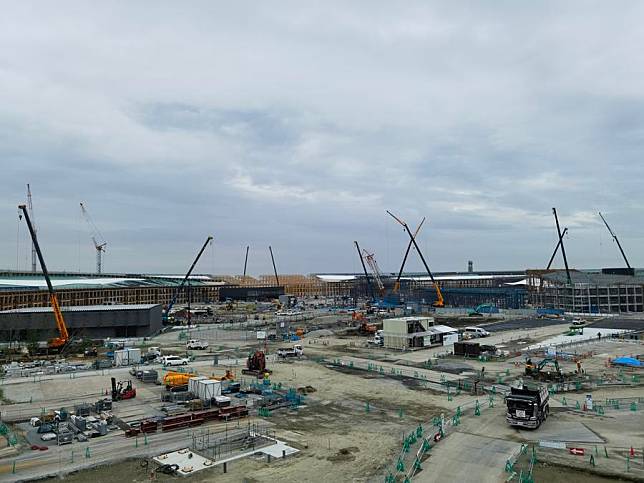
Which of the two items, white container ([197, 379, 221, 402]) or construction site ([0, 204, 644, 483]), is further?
white container ([197, 379, 221, 402])

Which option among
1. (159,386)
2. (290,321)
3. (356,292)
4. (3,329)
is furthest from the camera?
(356,292)

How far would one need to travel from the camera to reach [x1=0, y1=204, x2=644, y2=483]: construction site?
62.1 ft

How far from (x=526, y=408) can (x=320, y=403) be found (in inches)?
463

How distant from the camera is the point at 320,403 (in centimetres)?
2923

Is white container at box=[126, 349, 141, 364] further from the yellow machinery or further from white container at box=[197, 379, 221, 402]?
white container at box=[197, 379, 221, 402]

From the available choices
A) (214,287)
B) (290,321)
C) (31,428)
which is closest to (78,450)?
(31,428)

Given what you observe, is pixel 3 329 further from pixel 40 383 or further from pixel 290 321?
pixel 290 321

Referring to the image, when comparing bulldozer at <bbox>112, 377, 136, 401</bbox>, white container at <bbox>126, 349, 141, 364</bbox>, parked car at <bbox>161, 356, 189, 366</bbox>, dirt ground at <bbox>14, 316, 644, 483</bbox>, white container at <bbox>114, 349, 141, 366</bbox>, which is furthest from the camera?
white container at <bbox>126, 349, 141, 364</bbox>

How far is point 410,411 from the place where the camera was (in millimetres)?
27203

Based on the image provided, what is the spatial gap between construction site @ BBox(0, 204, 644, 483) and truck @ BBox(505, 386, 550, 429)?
102mm

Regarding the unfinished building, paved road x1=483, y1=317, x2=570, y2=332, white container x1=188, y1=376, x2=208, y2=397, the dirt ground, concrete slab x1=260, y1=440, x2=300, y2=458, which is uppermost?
the unfinished building

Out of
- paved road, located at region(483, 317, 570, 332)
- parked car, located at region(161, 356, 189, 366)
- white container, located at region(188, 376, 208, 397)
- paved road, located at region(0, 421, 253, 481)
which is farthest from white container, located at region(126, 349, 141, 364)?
paved road, located at region(483, 317, 570, 332)

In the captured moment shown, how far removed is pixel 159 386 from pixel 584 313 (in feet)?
268

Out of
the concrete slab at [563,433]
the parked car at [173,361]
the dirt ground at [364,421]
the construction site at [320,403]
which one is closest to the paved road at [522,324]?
the construction site at [320,403]
